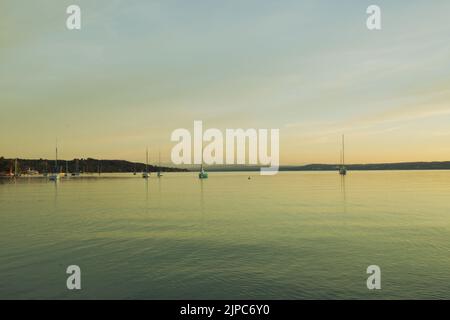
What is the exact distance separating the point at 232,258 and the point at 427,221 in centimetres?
2565

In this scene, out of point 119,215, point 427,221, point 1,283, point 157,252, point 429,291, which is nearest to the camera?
point 429,291

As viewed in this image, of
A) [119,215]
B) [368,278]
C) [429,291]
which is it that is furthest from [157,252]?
[119,215]

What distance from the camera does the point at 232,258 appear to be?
2361 centimetres

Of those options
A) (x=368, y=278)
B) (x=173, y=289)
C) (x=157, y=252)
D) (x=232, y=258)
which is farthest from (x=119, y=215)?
(x=368, y=278)

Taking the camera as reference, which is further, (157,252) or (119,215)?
(119,215)

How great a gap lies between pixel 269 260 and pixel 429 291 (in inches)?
342

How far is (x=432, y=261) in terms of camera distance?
2267cm

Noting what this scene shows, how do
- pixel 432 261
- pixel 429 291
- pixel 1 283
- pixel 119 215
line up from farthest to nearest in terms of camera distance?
pixel 119 215 → pixel 432 261 → pixel 1 283 → pixel 429 291
